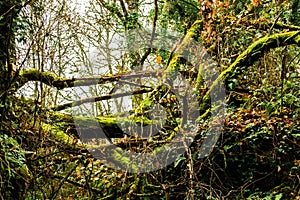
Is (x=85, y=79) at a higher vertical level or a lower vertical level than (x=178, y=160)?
higher

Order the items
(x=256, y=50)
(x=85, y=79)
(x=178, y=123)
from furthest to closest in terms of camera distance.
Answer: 1. (x=85, y=79)
2. (x=178, y=123)
3. (x=256, y=50)

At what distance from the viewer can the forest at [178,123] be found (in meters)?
4.01

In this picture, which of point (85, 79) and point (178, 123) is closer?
point (178, 123)

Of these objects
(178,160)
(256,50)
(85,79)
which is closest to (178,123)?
(178,160)

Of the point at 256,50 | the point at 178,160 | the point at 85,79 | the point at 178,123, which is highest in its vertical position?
the point at 256,50

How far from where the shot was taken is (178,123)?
500 cm

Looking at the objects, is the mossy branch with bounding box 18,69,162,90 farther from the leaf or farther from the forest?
the leaf

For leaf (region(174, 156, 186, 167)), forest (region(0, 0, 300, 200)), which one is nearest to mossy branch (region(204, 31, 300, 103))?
forest (region(0, 0, 300, 200))

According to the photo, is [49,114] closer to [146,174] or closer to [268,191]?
[146,174]

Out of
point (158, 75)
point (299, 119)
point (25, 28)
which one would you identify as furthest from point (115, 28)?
point (299, 119)

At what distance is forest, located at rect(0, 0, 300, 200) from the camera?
158 inches

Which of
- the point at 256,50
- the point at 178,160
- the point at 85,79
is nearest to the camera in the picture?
the point at 178,160

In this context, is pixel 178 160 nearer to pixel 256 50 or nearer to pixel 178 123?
pixel 178 123

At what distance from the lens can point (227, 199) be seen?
4.14 m
